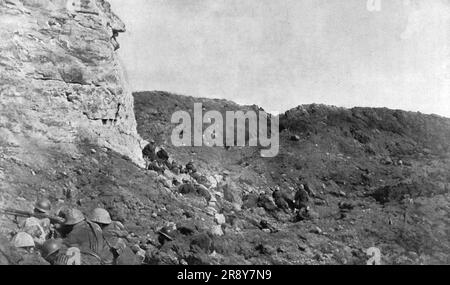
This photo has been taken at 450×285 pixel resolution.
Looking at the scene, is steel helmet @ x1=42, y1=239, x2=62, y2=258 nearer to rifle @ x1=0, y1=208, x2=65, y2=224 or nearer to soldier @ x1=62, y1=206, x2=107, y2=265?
soldier @ x1=62, y1=206, x2=107, y2=265

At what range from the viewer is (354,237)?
1323 cm

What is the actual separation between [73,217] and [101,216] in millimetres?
706

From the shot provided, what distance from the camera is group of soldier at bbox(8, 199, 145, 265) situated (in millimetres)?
9133

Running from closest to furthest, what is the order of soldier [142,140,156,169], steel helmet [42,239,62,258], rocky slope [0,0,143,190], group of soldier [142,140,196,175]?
steel helmet [42,239,62,258], rocky slope [0,0,143,190], group of soldier [142,140,196,175], soldier [142,140,156,169]

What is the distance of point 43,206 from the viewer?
9961mm

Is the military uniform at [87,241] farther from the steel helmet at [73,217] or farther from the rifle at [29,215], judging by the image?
the rifle at [29,215]

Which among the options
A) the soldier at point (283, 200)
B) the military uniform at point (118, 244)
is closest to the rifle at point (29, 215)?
the military uniform at point (118, 244)

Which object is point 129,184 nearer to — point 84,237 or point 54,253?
point 84,237

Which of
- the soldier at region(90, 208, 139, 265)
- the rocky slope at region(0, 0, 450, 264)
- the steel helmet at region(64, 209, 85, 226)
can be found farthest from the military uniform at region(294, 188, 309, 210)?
the steel helmet at region(64, 209, 85, 226)

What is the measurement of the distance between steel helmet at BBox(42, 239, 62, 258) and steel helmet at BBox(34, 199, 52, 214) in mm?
843

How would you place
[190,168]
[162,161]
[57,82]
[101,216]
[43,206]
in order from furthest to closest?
[190,168]
[162,161]
[57,82]
[101,216]
[43,206]

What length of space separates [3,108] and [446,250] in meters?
12.0

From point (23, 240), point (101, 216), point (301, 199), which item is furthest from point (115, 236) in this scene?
point (301, 199)
